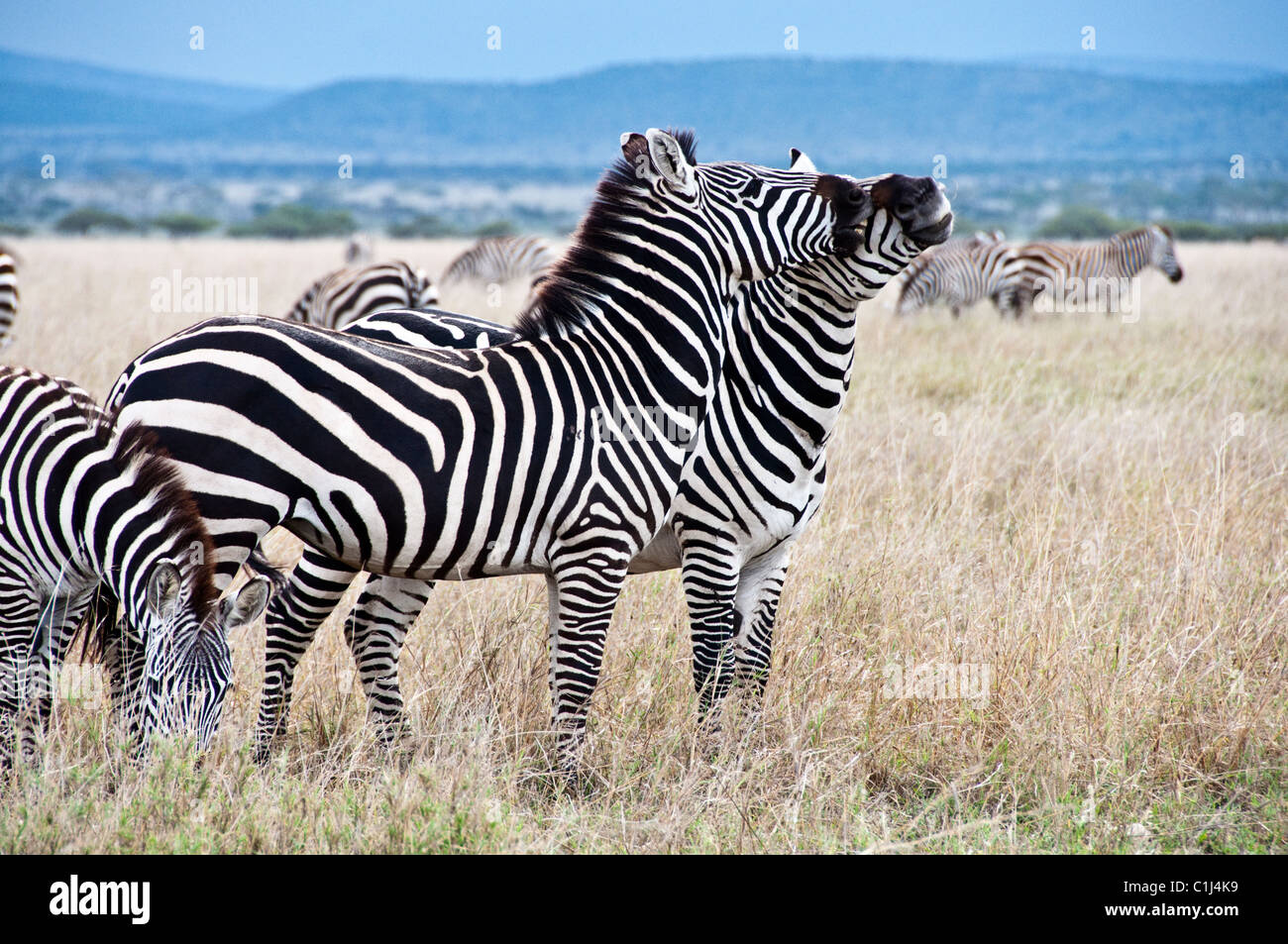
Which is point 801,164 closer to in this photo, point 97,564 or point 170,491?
point 170,491

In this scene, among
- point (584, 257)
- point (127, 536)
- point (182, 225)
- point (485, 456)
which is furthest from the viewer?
point (182, 225)

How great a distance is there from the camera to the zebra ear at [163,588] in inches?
120

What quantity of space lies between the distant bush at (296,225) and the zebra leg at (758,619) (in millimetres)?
50138

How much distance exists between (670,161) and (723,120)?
137m

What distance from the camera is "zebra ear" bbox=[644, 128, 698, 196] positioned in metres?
3.65

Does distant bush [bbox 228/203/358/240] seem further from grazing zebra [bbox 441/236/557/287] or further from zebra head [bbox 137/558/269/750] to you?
zebra head [bbox 137/558/269/750]

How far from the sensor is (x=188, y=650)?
3.15m

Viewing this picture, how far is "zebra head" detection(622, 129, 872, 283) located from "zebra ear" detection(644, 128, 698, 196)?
0.06m

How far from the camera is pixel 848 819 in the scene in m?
3.70

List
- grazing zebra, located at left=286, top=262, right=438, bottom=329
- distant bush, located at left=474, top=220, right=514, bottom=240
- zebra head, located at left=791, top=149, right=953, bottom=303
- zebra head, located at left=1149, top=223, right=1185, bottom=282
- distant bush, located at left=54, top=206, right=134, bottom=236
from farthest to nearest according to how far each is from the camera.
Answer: distant bush, located at left=474, top=220, right=514, bottom=240
distant bush, located at left=54, top=206, right=134, bottom=236
zebra head, located at left=1149, top=223, right=1185, bottom=282
grazing zebra, located at left=286, top=262, right=438, bottom=329
zebra head, located at left=791, top=149, right=953, bottom=303

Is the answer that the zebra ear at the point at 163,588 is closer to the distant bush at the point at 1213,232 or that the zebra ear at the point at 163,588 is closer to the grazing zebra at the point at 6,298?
the grazing zebra at the point at 6,298

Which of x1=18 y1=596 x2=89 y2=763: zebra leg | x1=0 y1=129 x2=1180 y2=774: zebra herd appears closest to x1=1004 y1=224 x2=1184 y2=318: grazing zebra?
x1=0 y1=129 x2=1180 y2=774: zebra herd

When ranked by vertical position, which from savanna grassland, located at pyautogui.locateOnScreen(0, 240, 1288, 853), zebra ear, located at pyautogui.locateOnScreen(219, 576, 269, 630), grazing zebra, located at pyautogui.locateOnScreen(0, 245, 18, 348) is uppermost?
grazing zebra, located at pyautogui.locateOnScreen(0, 245, 18, 348)

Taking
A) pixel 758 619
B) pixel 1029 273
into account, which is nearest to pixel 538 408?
pixel 758 619
